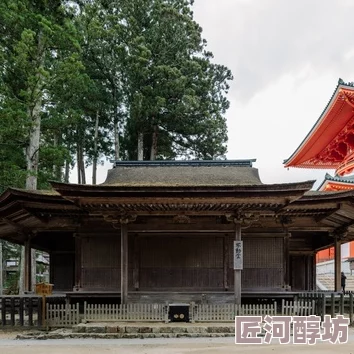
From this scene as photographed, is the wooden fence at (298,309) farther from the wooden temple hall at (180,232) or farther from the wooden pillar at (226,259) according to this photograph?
the wooden pillar at (226,259)

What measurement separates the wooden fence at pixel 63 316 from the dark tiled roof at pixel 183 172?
4.33 m

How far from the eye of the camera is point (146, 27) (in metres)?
38.6

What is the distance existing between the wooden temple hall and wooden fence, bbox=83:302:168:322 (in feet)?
2.06

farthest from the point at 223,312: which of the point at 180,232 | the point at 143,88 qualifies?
the point at 143,88

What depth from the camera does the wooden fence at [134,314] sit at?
13914mm

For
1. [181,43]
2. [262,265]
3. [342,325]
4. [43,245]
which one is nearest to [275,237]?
[262,265]

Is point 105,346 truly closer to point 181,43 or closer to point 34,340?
point 34,340

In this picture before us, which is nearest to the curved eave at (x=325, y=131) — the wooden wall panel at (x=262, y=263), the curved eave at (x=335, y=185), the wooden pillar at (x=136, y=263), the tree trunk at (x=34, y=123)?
the curved eave at (x=335, y=185)

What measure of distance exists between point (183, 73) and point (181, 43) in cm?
225

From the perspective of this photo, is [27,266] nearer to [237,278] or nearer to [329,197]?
[237,278]

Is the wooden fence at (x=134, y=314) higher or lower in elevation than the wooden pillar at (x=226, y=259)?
lower

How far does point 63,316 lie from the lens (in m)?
14.8

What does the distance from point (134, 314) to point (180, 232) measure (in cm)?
322

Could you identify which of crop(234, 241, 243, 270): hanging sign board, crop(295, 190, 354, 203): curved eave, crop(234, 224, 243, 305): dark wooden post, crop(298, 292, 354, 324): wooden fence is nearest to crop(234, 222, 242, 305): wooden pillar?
crop(234, 224, 243, 305): dark wooden post
